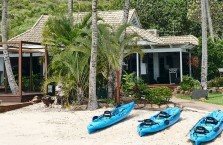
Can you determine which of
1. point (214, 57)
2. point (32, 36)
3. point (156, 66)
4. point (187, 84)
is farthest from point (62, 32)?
point (214, 57)

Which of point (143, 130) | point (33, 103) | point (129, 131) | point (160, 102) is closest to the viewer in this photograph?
point (143, 130)

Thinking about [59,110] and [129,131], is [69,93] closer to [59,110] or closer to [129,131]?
[59,110]

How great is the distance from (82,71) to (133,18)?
41.3 ft

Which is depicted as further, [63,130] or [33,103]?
[33,103]

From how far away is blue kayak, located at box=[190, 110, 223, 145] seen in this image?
1189cm

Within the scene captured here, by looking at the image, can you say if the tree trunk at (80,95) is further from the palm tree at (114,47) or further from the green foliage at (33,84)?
the green foliage at (33,84)

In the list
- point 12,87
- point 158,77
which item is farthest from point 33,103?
point 158,77

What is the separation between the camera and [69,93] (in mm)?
19047

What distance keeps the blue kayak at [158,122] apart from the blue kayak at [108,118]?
1419mm

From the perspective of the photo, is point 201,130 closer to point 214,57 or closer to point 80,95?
point 80,95

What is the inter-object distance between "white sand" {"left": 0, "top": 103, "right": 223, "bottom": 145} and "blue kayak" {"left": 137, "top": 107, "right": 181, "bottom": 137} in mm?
164

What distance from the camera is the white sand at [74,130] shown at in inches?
511

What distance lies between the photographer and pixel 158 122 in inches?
539

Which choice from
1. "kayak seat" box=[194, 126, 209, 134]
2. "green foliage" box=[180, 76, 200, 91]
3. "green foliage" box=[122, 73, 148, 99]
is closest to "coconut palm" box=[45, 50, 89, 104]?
"green foliage" box=[122, 73, 148, 99]
